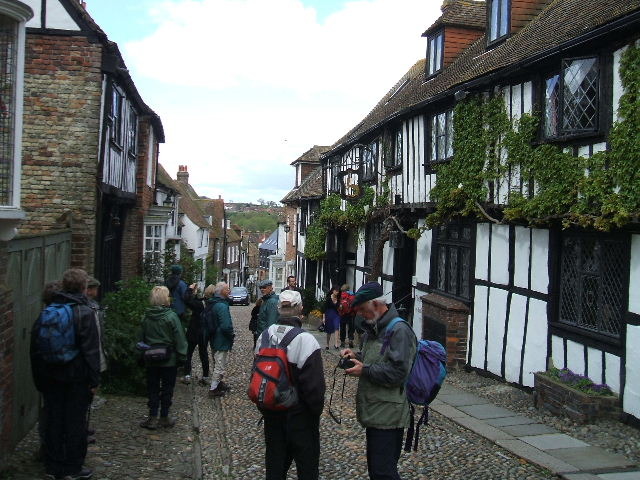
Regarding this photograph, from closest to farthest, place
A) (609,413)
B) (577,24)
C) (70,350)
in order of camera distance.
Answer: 1. (70,350)
2. (609,413)
3. (577,24)

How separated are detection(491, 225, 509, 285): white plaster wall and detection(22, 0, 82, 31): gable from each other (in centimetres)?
759

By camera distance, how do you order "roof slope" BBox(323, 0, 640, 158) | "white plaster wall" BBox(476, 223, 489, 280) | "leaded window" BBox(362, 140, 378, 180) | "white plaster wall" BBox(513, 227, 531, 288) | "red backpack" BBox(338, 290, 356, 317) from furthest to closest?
1. "leaded window" BBox(362, 140, 378, 180)
2. "red backpack" BBox(338, 290, 356, 317)
3. "white plaster wall" BBox(476, 223, 489, 280)
4. "white plaster wall" BBox(513, 227, 531, 288)
5. "roof slope" BBox(323, 0, 640, 158)

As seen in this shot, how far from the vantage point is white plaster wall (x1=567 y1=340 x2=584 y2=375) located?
28.5 ft

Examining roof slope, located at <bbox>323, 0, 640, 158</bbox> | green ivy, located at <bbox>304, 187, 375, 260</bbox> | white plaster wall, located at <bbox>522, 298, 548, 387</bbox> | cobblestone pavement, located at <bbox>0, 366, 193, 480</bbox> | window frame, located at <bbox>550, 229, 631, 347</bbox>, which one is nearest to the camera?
cobblestone pavement, located at <bbox>0, 366, 193, 480</bbox>

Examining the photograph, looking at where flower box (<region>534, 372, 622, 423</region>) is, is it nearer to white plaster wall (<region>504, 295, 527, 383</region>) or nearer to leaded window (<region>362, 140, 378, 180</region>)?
white plaster wall (<region>504, 295, 527, 383</region>)

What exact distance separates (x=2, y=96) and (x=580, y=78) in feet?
22.9

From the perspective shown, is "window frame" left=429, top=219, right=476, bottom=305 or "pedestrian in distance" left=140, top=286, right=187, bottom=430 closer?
"pedestrian in distance" left=140, top=286, right=187, bottom=430

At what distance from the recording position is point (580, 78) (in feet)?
28.6

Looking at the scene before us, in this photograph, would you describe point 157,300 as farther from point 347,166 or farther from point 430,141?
point 347,166

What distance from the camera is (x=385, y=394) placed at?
4.52 m

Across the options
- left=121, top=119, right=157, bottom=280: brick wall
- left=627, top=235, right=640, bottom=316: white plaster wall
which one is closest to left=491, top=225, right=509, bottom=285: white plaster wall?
left=627, top=235, right=640, bottom=316: white plaster wall

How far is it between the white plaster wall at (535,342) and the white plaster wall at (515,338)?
0.18 meters

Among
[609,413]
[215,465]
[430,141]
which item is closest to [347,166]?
[430,141]

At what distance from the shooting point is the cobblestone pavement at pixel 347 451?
6.15 m
